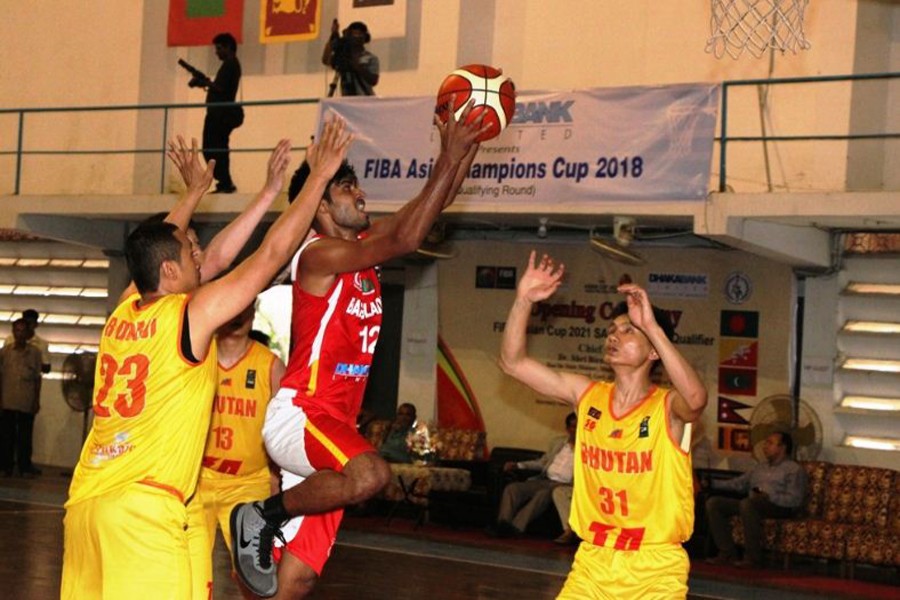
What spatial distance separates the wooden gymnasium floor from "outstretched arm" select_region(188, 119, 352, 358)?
597 centimetres

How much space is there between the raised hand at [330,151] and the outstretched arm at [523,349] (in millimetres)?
1407

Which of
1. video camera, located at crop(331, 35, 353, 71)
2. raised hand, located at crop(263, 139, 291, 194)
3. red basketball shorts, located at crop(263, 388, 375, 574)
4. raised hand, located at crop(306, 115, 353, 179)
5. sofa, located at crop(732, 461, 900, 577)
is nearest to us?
raised hand, located at crop(306, 115, 353, 179)

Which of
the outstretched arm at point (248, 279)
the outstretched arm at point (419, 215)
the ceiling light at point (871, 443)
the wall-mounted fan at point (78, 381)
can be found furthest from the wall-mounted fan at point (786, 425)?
the outstretched arm at point (248, 279)

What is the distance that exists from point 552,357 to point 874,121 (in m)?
4.78

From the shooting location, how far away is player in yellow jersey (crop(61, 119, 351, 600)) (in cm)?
552

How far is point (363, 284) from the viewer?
23.6ft

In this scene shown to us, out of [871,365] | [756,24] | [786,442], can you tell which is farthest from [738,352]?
[756,24]

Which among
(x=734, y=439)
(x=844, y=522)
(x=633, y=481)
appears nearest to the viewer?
(x=633, y=481)

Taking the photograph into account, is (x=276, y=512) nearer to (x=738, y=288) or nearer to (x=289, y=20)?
(x=738, y=288)

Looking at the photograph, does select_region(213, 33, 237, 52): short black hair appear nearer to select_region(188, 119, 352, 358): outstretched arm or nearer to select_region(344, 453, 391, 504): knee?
select_region(344, 453, 391, 504): knee

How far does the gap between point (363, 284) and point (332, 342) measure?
0.34m

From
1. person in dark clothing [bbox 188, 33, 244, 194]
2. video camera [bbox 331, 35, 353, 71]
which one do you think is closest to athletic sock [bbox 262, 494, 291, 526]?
video camera [bbox 331, 35, 353, 71]

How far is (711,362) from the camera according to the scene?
16719 millimetres

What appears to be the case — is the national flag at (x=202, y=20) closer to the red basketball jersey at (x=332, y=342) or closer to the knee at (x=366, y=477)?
the red basketball jersey at (x=332, y=342)
